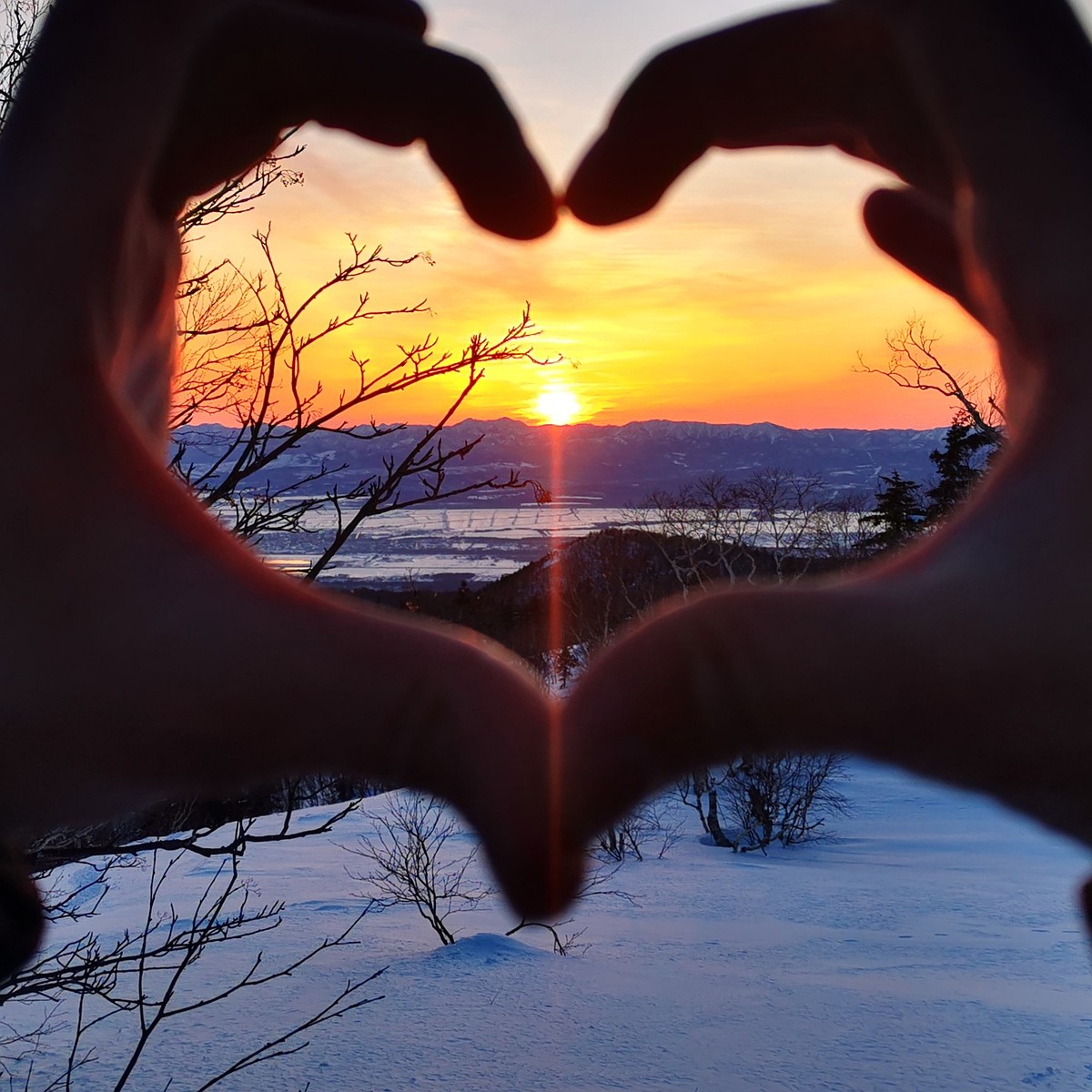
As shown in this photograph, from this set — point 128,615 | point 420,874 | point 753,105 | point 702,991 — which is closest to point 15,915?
point 128,615

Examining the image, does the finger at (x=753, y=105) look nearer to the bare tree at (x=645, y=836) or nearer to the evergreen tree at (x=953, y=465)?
the bare tree at (x=645, y=836)

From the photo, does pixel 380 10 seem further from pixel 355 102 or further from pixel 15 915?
pixel 15 915

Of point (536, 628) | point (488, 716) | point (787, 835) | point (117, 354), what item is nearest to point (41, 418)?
point (117, 354)

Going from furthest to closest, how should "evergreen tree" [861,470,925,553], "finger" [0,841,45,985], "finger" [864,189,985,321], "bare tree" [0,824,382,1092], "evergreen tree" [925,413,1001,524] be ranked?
"evergreen tree" [861,470,925,553] < "evergreen tree" [925,413,1001,524] < "bare tree" [0,824,382,1092] < "finger" [864,189,985,321] < "finger" [0,841,45,985]

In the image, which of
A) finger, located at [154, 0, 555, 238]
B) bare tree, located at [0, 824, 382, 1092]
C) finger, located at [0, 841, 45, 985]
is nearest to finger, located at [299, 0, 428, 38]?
finger, located at [154, 0, 555, 238]

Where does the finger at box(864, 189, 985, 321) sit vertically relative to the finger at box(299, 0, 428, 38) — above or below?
below

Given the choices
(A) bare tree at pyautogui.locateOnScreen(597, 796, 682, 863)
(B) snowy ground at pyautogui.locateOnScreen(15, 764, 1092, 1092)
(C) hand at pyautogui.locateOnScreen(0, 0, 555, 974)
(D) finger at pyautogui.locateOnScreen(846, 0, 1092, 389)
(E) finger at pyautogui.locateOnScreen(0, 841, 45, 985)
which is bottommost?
(A) bare tree at pyautogui.locateOnScreen(597, 796, 682, 863)

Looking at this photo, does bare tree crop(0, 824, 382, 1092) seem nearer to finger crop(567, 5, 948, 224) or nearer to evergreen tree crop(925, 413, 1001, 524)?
finger crop(567, 5, 948, 224)
